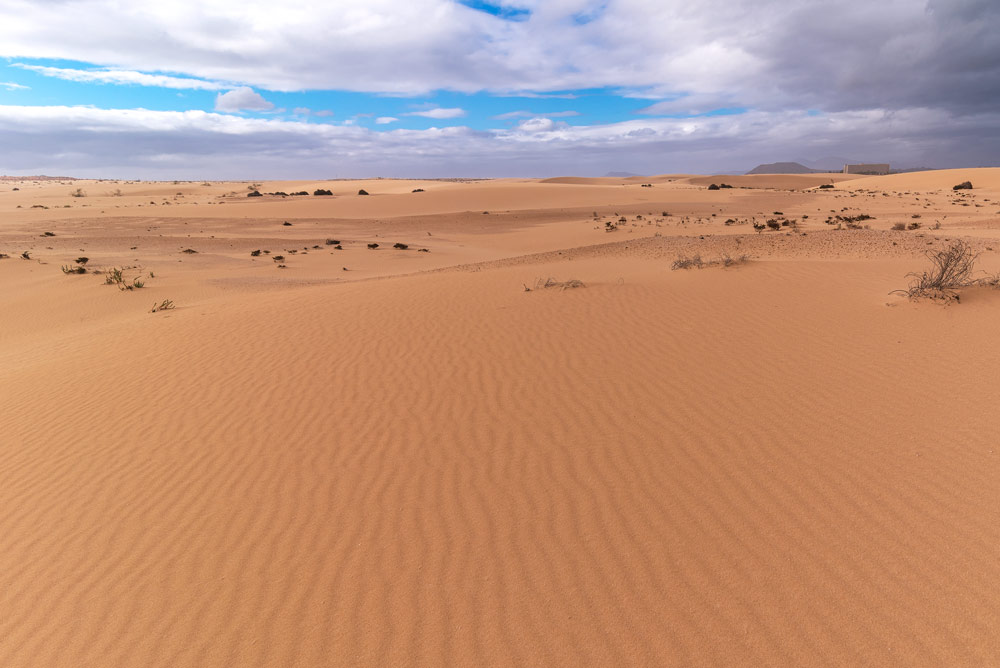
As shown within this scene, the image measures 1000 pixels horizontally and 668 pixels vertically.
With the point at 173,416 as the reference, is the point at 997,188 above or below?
above

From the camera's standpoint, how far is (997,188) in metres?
40.5

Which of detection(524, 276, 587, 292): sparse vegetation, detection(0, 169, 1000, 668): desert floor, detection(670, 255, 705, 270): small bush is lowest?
detection(0, 169, 1000, 668): desert floor

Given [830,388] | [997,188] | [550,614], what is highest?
[997,188]

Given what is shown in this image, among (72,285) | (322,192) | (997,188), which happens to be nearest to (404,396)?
(72,285)

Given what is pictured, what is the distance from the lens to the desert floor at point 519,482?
10.8 feet

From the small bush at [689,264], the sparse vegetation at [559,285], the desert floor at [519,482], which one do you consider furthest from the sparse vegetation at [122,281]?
the small bush at [689,264]

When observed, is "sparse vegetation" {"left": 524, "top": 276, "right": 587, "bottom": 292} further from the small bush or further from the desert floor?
the small bush

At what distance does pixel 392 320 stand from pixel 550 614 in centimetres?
693

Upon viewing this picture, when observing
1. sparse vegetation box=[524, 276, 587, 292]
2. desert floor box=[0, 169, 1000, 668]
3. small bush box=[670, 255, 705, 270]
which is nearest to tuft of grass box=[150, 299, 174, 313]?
desert floor box=[0, 169, 1000, 668]

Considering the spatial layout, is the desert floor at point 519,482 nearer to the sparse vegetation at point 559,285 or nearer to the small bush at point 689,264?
the sparse vegetation at point 559,285

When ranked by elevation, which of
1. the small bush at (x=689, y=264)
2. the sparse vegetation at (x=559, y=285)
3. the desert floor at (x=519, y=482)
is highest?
the small bush at (x=689, y=264)

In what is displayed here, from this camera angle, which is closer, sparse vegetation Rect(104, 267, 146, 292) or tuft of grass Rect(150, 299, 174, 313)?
tuft of grass Rect(150, 299, 174, 313)

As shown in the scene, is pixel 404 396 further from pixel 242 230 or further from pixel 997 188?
pixel 997 188

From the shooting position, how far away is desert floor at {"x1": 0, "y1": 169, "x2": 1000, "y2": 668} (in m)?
3.29
